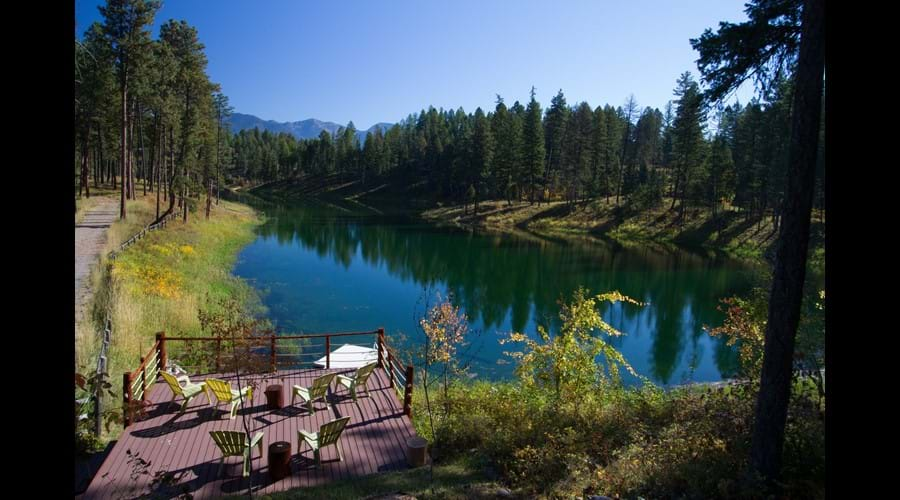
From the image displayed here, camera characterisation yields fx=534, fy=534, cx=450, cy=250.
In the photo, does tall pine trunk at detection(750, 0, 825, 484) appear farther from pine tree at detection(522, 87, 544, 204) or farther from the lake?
pine tree at detection(522, 87, 544, 204)

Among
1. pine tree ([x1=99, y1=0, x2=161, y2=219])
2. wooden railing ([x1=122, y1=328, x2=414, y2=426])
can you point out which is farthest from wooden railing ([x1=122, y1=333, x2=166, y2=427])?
pine tree ([x1=99, y1=0, x2=161, y2=219])

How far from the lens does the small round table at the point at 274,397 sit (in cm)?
1167

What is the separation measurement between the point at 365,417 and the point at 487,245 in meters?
39.5

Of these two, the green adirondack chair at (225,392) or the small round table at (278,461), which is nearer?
the small round table at (278,461)

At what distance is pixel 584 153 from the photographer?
221 ft

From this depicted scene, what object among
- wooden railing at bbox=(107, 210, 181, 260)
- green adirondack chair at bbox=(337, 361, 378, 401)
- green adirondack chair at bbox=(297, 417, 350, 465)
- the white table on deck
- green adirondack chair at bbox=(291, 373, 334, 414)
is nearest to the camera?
green adirondack chair at bbox=(297, 417, 350, 465)

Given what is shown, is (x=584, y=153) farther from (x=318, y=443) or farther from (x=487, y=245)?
(x=318, y=443)

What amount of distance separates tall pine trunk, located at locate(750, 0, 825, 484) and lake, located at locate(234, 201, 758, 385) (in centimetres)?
560

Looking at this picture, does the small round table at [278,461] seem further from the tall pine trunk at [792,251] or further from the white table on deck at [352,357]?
the tall pine trunk at [792,251]

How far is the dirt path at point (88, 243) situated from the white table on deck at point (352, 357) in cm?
674

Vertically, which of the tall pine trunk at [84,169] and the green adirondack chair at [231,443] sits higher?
the tall pine trunk at [84,169]

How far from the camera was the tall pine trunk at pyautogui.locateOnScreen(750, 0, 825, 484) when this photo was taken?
638 cm

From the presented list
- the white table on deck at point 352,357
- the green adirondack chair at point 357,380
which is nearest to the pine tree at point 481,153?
the white table on deck at point 352,357
